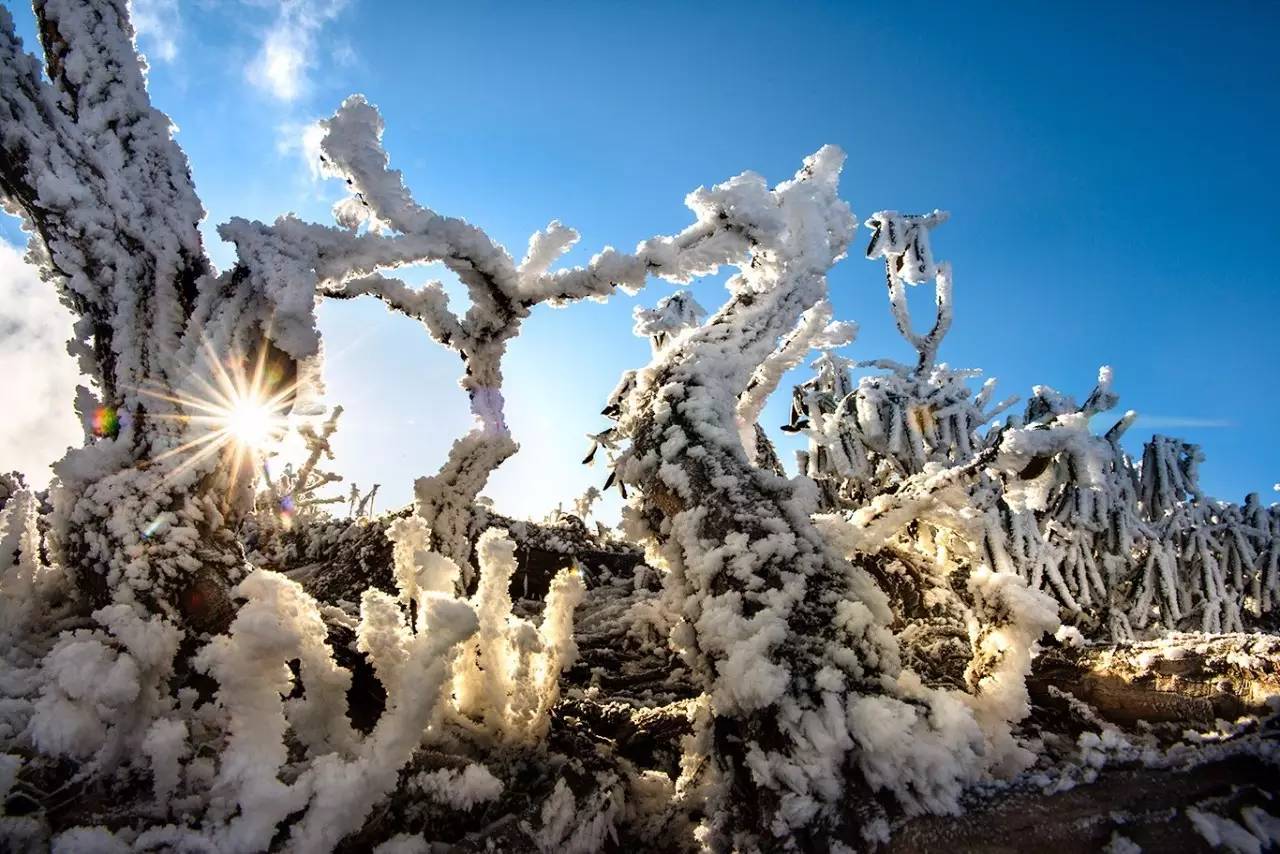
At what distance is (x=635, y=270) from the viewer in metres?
2.30

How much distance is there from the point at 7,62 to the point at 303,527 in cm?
410

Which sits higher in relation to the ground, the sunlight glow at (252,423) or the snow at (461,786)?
the sunlight glow at (252,423)

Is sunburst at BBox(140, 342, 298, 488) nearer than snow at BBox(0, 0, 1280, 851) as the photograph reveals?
No

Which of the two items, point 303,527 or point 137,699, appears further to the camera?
point 303,527

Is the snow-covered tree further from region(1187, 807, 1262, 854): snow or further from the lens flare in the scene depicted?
region(1187, 807, 1262, 854): snow

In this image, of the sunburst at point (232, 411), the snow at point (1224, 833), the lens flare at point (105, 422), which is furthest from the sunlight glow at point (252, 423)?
the snow at point (1224, 833)

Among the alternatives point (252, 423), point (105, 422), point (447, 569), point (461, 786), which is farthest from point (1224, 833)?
point (105, 422)

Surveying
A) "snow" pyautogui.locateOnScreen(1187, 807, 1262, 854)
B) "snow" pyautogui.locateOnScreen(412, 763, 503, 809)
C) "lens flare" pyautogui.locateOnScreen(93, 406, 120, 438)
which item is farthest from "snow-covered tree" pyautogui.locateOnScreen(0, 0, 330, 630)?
"snow" pyautogui.locateOnScreen(1187, 807, 1262, 854)

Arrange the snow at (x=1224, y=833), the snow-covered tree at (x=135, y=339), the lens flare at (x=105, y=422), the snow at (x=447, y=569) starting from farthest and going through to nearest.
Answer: the lens flare at (x=105, y=422)
the snow-covered tree at (x=135, y=339)
the snow at (x=447, y=569)
the snow at (x=1224, y=833)

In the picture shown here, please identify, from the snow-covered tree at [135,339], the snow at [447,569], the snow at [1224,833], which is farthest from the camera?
the snow-covered tree at [135,339]

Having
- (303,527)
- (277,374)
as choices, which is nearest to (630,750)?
(277,374)

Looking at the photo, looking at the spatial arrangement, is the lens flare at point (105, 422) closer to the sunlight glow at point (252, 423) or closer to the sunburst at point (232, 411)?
the sunburst at point (232, 411)

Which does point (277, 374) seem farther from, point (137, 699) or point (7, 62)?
point (7, 62)

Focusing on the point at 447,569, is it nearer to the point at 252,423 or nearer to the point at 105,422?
the point at 252,423
